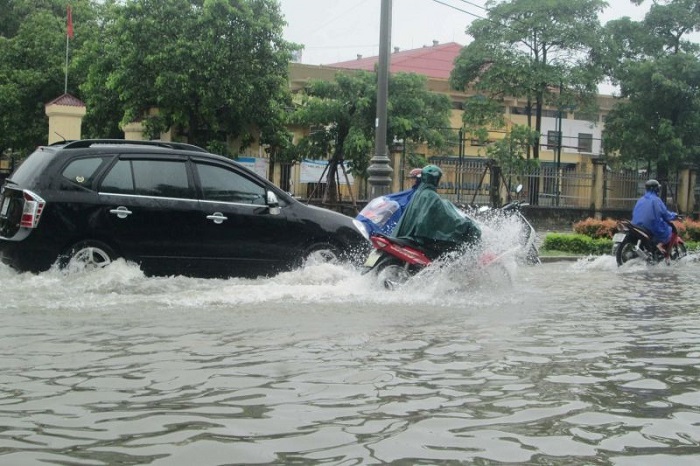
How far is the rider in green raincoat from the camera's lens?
9578 mm

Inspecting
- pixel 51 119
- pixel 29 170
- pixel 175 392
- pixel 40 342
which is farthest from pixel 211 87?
pixel 175 392

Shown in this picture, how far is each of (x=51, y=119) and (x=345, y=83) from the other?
8769mm

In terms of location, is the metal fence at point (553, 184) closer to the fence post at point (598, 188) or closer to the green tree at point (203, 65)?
the fence post at point (598, 188)

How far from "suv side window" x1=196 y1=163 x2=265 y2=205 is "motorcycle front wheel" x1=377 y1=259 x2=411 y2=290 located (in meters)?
1.64

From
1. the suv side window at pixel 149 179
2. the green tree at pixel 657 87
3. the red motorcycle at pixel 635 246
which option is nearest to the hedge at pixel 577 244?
the red motorcycle at pixel 635 246

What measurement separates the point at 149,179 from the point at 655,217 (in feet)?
30.5

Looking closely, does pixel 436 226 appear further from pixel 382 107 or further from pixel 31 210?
pixel 382 107

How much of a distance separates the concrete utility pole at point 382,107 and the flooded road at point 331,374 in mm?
5453

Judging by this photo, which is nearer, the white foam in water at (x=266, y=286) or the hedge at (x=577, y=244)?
the white foam in water at (x=266, y=286)

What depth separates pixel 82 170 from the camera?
9.13m

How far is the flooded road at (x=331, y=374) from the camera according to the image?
3.97 metres

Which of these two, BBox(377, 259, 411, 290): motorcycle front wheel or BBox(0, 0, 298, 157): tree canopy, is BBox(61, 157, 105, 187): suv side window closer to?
BBox(377, 259, 411, 290): motorcycle front wheel

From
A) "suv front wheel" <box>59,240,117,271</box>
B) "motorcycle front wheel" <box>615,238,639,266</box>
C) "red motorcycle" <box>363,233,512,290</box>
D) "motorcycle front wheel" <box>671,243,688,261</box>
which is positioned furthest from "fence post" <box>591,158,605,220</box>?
"suv front wheel" <box>59,240,117,271</box>

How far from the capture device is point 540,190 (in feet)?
93.7
